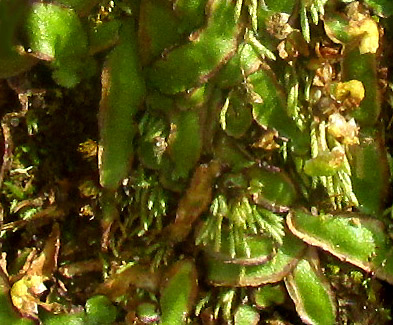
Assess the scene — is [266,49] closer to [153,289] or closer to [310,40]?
[310,40]

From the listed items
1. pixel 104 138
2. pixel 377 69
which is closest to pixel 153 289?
pixel 104 138

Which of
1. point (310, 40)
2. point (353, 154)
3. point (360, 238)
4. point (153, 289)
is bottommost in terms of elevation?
point (153, 289)

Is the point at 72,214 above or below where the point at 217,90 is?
below

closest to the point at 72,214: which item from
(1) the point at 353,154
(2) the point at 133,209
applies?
(2) the point at 133,209

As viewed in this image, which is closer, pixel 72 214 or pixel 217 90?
pixel 217 90

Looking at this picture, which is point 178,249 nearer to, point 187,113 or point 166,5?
point 187,113

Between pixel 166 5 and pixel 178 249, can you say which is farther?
pixel 178 249
